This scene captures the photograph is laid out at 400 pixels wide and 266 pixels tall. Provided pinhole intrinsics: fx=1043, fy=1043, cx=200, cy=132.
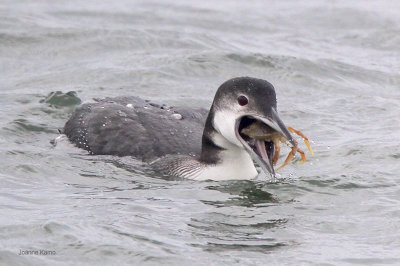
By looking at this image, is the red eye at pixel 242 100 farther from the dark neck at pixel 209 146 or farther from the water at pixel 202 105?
the water at pixel 202 105

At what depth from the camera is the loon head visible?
9594 mm

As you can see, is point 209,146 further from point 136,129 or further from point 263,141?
point 136,129

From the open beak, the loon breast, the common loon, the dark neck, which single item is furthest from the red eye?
the loon breast

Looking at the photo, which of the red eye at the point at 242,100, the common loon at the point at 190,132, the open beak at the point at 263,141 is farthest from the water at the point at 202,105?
the red eye at the point at 242,100

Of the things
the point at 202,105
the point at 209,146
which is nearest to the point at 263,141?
the point at 209,146

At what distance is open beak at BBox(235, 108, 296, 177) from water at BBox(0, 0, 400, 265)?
1.23 ft

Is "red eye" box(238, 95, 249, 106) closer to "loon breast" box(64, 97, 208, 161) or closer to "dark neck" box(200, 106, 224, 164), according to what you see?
"dark neck" box(200, 106, 224, 164)

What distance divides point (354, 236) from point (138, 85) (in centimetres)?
638

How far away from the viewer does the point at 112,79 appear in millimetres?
14656

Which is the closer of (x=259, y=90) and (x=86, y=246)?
(x=86, y=246)

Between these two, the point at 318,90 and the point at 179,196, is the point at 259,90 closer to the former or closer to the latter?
the point at 179,196

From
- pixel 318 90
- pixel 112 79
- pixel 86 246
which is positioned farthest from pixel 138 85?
pixel 86 246

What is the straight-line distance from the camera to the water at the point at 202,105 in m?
8.39

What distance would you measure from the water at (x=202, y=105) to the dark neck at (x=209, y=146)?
0.27m
